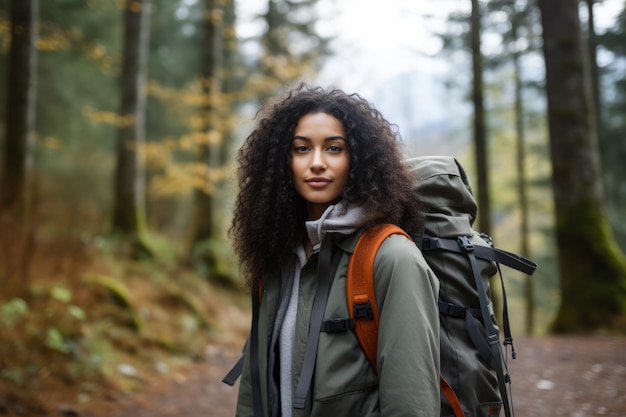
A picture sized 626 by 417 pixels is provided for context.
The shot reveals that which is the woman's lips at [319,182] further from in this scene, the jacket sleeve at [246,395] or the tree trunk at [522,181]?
the tree trunk at [522,181]

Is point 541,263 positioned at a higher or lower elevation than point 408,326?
lower

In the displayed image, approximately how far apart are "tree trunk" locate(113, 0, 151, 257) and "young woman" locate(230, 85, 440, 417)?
9220mm

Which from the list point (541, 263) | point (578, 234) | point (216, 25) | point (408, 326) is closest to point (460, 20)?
point (216, 25)

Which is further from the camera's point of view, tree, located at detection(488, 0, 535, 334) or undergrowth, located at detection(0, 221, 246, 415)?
tree, located at detection(488, 0, 535, 334)

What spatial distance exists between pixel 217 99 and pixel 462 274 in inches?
452

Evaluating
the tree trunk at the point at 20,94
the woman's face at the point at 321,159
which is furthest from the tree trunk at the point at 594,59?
the woman's face at the point at 321,159

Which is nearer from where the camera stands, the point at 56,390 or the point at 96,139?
the point at 56,390

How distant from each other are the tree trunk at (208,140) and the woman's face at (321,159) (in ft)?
34.7

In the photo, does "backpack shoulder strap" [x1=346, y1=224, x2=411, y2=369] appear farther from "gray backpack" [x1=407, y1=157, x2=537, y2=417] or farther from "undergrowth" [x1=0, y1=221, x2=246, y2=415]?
"undergrowth" [x1=0, y1=221, x2=246, y2=415]

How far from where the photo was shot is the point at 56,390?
19.3ft

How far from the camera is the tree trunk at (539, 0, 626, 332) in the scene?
26.6 feet

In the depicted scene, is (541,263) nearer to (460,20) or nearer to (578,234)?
(460,20)

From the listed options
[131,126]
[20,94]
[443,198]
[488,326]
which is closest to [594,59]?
[131,126]

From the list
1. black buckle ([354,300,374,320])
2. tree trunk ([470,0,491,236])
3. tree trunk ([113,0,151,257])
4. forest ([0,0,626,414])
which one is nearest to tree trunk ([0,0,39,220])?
forest ([0,0,626,414])
